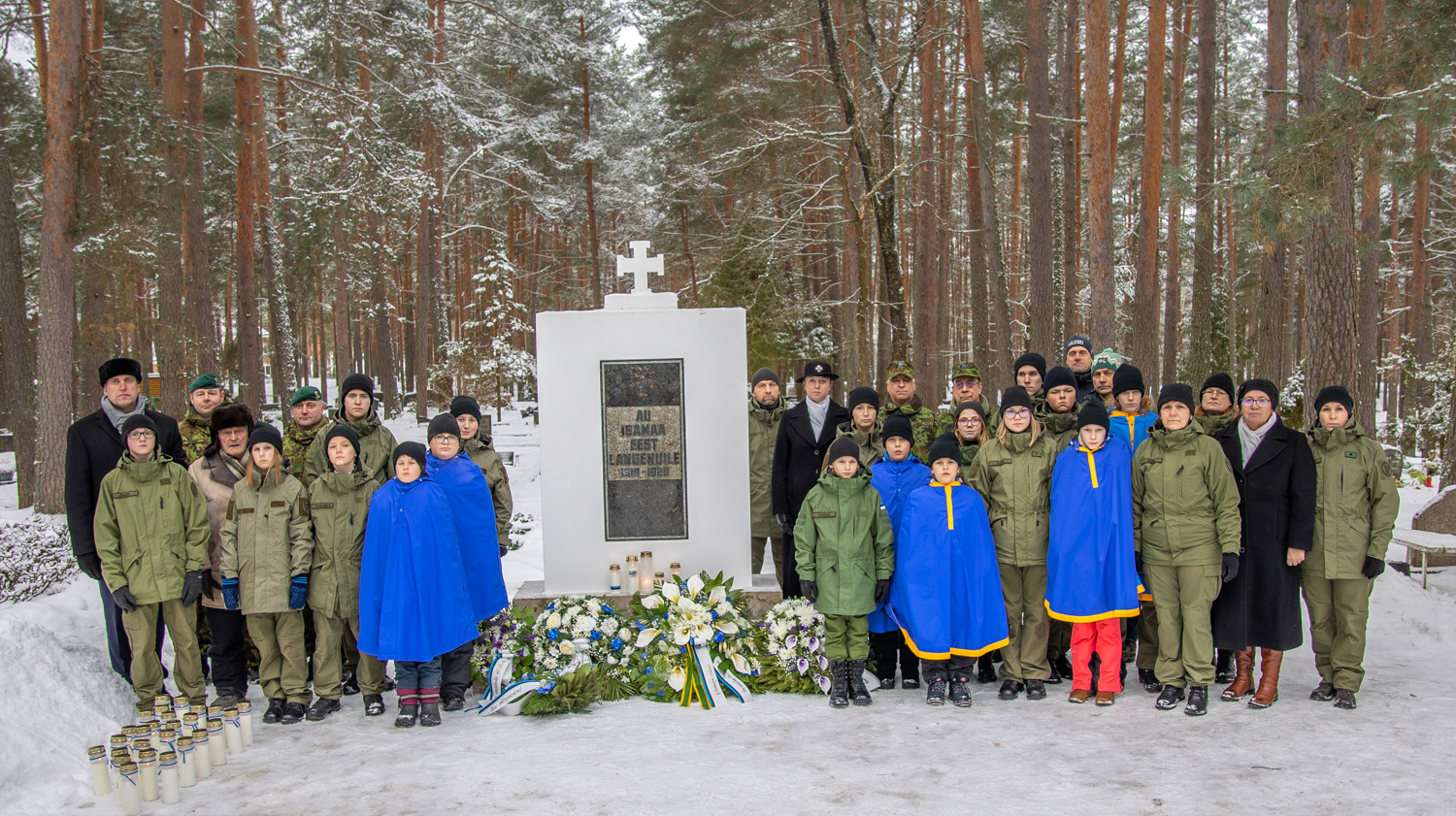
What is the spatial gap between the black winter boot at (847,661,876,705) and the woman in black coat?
6.49 ft

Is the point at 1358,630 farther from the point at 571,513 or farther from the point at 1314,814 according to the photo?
the point at 571,513

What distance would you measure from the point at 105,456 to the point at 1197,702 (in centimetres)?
619

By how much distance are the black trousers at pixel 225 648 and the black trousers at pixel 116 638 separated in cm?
29

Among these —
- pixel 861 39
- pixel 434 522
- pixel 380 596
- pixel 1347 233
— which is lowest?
pixel 380 596

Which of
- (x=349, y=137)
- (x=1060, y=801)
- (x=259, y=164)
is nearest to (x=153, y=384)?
(x=259, y=164)

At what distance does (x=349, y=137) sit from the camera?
16875 mm

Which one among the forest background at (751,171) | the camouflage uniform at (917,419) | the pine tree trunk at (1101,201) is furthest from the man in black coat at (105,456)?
the pine tree trunk at (1101,201)

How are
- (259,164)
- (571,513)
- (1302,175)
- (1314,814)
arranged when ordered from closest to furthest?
(1314,814) < (571,513) < (1302,175) < (259,164)

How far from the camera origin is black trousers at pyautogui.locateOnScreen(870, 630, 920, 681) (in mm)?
5383

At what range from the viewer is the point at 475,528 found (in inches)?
209

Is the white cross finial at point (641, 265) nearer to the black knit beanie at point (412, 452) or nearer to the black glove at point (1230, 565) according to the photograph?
the black knit beanie at point (412, 452)

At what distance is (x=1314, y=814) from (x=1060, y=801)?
980 mm

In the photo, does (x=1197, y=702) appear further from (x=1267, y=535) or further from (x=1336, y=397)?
(x=1336, y=397)

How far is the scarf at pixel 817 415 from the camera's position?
6.18 meters
